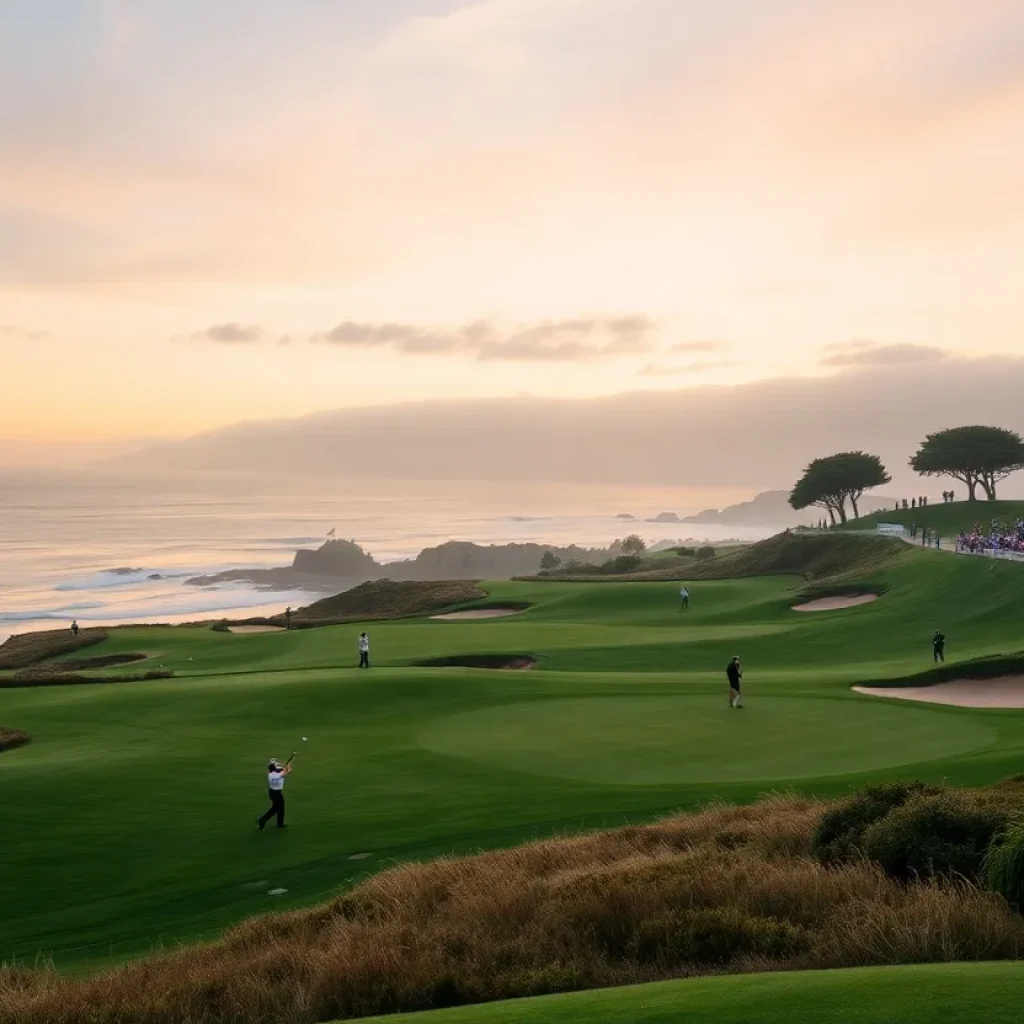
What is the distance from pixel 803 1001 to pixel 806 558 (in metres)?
72.9

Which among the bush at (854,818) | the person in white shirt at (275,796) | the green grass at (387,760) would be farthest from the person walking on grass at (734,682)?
the bush at (854,818)

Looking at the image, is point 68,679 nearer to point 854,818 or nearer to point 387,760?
point 387,760

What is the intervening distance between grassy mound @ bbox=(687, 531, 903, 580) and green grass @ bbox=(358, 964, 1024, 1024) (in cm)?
5835

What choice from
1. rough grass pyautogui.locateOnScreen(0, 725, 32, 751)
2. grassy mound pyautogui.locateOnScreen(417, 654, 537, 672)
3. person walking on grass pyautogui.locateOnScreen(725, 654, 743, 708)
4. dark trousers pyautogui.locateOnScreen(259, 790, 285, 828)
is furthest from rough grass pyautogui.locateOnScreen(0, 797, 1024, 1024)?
grassy mound pyautogui.locateOnScreen(417, 654, 537, 672)

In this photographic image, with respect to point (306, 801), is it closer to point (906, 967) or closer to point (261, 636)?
point (906, 967)

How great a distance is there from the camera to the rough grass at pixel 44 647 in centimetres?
5581

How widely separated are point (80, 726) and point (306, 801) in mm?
11667

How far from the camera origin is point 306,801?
21328 millimetres

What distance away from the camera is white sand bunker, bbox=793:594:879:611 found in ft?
185

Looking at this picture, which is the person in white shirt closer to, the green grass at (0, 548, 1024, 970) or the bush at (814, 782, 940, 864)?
the green grass at (0, 548, 1024, 970)

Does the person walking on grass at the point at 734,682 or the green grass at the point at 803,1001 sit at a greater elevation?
the green grass at the point at 803,1001

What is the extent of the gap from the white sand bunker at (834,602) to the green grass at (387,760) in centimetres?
1179

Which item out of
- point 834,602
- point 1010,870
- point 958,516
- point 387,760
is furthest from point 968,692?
point 958,516

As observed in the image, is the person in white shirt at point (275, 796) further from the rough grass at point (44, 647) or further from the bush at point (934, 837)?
the rough grass at point (44, 647)
